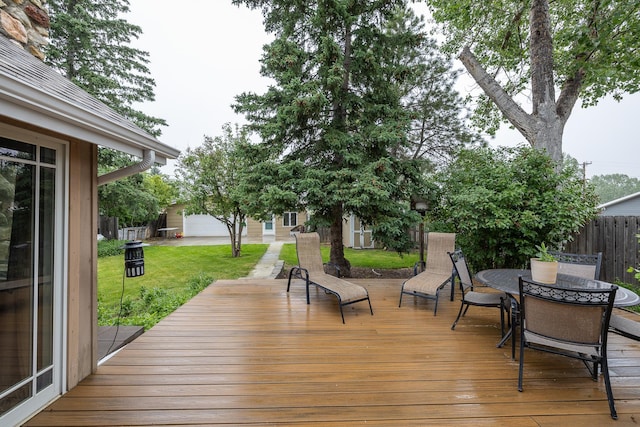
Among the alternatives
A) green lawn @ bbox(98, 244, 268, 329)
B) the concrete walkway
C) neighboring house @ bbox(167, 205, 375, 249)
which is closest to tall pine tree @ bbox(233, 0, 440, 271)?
the concrete walkway

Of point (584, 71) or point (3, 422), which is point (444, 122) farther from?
point (3, 422)

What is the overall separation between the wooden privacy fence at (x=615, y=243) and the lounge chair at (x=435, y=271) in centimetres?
369

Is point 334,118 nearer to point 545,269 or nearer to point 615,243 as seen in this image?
point 545,269

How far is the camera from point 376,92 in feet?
23.3

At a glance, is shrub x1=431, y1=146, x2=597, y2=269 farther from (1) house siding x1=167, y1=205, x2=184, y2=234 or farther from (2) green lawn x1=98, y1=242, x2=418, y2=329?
(1) house siding x1=167, y1=205, x2=184, y2=234

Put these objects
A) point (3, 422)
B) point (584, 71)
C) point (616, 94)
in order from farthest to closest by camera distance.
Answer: point (616, 94) → point (584, 71) → point (3, 422)

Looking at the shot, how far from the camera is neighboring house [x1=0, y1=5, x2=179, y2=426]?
1935 millimetres

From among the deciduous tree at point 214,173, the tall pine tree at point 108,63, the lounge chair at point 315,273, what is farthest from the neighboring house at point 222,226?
the lounge chair at point 315,273

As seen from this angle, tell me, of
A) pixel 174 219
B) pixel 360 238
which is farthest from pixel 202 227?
pixel 360 238

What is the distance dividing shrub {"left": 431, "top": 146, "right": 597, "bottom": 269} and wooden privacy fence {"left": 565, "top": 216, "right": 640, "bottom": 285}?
1.59 ft

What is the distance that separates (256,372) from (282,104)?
5.89 meters

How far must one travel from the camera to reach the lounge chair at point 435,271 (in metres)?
4.60

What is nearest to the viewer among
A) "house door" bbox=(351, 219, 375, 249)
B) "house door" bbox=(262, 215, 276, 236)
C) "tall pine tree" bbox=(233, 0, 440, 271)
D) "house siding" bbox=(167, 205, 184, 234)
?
"tall pine tree" bbox=(233, 0, 440, 271)

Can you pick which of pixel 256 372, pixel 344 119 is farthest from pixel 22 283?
pixel 344 119
